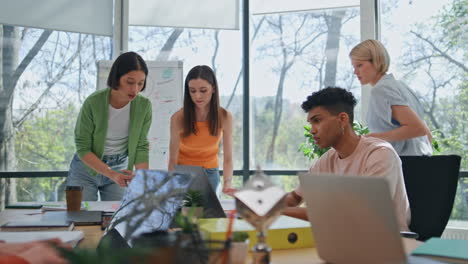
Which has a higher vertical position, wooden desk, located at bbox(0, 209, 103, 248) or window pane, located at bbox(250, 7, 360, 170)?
window pane, located at bbox(250, 7, 360, 170)

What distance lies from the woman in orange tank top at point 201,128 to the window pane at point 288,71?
1.73 metres

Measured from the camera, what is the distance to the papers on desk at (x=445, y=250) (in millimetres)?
1178

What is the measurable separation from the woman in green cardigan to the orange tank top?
0.71 ft

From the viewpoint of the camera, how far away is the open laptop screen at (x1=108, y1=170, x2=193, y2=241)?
139 cm

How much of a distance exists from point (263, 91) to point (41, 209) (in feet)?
9.50

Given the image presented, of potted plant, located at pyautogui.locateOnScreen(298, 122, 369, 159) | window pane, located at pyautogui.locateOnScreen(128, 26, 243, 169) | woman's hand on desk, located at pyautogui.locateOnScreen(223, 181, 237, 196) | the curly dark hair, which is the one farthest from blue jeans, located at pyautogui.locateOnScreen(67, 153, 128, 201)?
window pane, located at pyautogui.locateOnScreen(128, 26, 243, 169)

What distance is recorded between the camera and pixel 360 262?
105cm

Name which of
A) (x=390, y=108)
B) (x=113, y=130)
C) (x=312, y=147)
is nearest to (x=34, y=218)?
(x=113, y=130)

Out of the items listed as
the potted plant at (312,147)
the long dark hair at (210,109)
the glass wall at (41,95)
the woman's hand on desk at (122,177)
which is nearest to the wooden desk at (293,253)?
the woman's hand on desk at (122,177)

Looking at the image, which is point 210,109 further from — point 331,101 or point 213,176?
point 331,101

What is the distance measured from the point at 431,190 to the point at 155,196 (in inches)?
43.5

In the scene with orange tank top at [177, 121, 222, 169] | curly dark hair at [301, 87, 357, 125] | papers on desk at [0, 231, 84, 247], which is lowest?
papers on desk at [0, 231, 84, 247]

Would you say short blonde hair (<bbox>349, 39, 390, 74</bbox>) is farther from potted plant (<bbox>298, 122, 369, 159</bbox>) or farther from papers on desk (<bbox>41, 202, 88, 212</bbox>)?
papers on desk (<bbox>41, 202, 88, 212</bbox>)

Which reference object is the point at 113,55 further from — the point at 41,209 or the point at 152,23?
the point at 41,209
